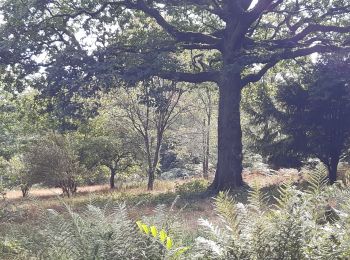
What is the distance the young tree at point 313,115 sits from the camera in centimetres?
1478

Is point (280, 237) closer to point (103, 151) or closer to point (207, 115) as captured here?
point (103, 151)

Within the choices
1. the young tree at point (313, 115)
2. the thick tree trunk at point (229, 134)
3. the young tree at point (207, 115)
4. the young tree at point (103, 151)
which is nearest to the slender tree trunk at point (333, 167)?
the young tree at point (313, 115)

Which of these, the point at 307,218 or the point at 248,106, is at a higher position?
the point at 248,106

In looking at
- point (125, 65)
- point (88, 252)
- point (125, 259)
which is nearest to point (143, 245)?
point (125, 259)

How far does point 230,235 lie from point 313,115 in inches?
581

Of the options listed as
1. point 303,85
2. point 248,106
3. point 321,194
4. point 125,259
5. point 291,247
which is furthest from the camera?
point 248,106

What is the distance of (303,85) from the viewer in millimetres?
16547

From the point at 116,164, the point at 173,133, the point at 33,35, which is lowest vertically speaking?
the point at 116,164

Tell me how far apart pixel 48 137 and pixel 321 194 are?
18.4m

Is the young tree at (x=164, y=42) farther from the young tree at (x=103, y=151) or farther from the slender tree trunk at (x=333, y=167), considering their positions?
the young tree at (x=103, y=151)

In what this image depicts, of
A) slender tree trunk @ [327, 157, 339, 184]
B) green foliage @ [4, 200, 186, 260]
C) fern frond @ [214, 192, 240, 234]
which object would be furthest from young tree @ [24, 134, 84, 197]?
fern frond @ [214, 192, 240, 234]

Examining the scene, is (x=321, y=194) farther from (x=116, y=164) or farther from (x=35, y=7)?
(x=116, y=164)

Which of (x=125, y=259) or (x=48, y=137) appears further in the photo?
(x=48, y=137)

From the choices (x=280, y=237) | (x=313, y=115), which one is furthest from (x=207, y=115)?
(x=280, y=237)
